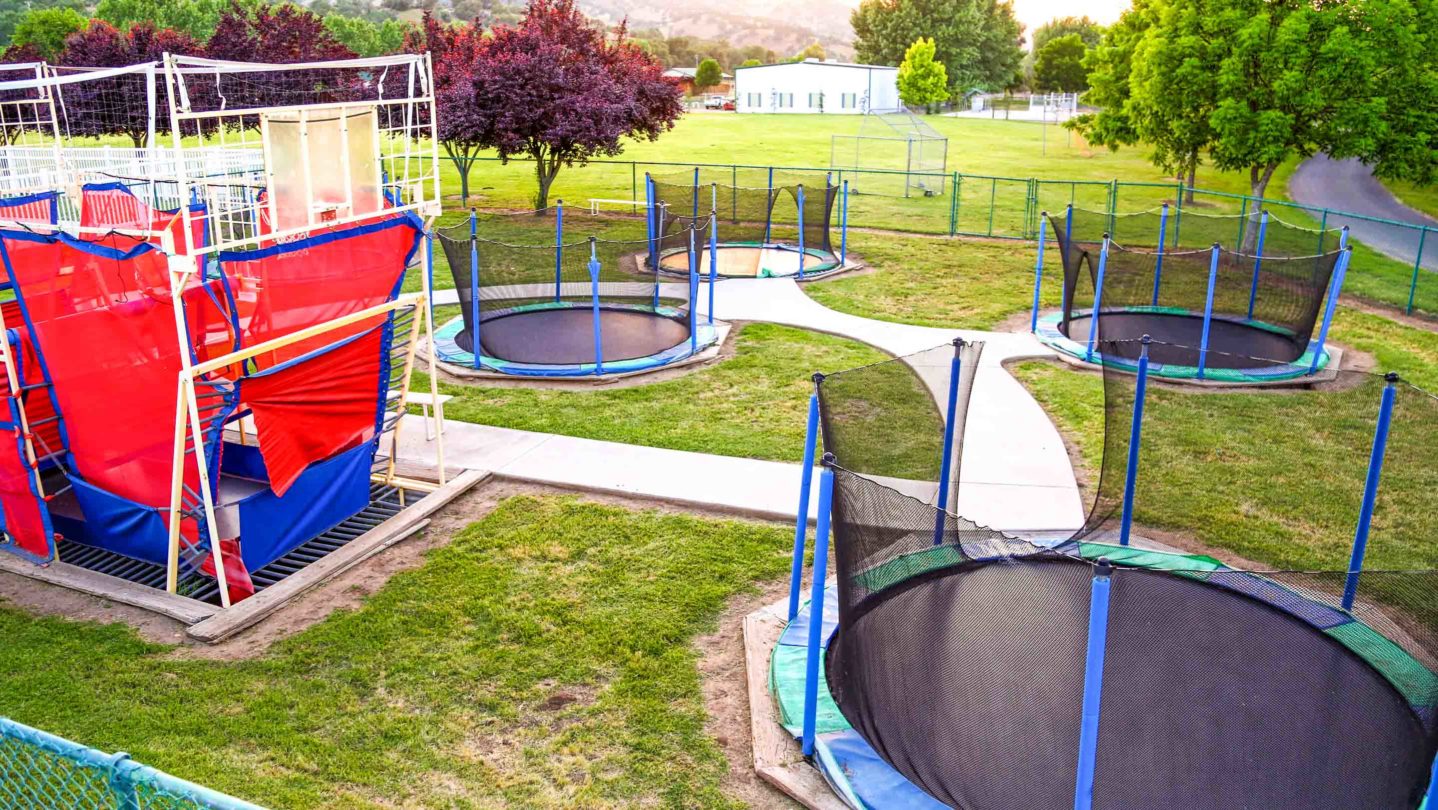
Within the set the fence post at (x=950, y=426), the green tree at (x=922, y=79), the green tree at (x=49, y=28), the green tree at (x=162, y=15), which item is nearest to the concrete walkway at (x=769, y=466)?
the fence post at (x=950, y=426)

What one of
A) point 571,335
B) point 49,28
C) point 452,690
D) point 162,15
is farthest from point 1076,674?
point 162,15

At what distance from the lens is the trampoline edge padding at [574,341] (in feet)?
43.6

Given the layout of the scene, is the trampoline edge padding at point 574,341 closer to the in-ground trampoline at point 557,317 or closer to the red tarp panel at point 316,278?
the in-ground trampoline at point 557,317

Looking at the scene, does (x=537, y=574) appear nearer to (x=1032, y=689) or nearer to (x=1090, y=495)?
(x=1032, y=689)

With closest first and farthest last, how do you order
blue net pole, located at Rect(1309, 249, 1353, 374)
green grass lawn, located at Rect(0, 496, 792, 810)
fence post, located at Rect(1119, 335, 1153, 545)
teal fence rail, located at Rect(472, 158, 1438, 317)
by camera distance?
green grass lawn, located at Rect(0, 496, 792, 810) < fence post, located at Rect(1119, 335, 1153, 545) < blue net pole, located at Rect(1309, 249, 1353, 374) < teal fence rail, located at Rect(472, 158, 1438, 317)

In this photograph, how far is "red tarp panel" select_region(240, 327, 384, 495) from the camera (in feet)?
25.5

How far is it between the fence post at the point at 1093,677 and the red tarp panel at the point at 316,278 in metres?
5.85

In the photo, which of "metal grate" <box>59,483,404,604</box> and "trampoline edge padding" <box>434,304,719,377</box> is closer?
"metal grate" <box>59,483,404,604</box>

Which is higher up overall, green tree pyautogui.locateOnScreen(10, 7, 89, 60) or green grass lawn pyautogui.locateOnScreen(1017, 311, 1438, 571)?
green tree pyautogui.locateOnScreen(10, 7, 89, 60)

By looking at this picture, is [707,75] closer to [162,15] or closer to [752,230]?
[162,15]

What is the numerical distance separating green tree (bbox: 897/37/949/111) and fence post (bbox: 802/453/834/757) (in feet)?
233

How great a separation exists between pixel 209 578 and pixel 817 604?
482cm

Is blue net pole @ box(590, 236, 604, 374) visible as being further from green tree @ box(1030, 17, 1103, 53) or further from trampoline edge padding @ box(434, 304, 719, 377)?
green tree @ box(1030, 17, 1103, 53)

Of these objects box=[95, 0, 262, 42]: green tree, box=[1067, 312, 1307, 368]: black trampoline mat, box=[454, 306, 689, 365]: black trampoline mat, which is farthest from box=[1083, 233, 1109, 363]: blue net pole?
box=[95, 0, 262, 42]: green tree
